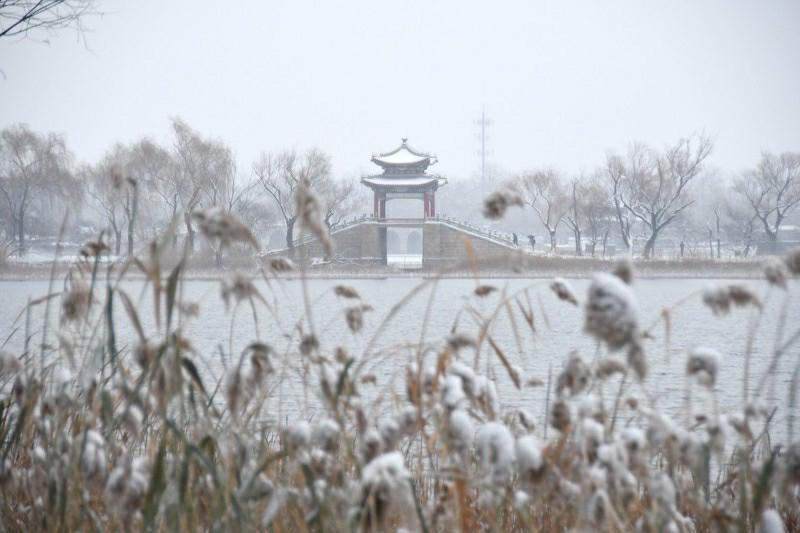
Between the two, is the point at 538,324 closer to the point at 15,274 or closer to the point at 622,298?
the point at 622,298

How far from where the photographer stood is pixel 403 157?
3941 centimetres

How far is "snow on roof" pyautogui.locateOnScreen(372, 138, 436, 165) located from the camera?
38.6 metres

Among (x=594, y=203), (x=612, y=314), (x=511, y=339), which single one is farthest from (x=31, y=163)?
(x=612, y=314)

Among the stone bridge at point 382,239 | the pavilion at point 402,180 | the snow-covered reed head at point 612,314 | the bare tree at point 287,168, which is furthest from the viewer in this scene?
the pavilion at point 402,180

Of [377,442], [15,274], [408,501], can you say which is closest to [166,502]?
[377,442]

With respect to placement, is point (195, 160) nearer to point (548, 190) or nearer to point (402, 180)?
point (402, 180)

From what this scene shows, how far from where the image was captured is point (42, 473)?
1878mm

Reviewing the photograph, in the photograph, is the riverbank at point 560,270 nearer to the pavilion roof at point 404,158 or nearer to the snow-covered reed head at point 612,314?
the pavilion roof at point 404,158

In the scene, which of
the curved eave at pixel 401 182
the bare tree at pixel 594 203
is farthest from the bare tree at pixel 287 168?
the bare tree at pixel 594 203

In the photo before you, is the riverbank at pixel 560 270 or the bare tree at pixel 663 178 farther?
the bare tree at pixel 663 178

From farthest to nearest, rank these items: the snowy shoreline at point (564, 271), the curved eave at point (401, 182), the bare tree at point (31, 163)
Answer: the curved eave at point (401, 182)
the bare tree at point (31, 163)
the snowy shoreline at point (564, 271)

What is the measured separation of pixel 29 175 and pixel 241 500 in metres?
36.6

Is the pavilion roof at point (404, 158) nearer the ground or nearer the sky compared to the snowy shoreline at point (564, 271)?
nearer the sky

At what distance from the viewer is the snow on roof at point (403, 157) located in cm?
3862
